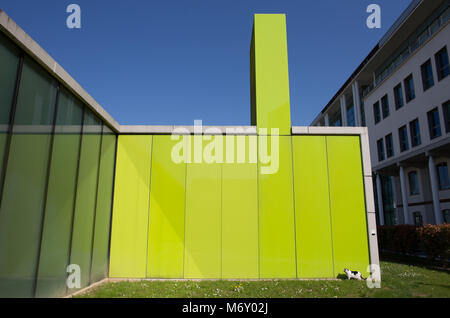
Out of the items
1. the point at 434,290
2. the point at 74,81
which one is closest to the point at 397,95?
the point at 434,290

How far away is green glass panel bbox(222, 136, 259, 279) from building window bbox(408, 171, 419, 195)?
22093 millimetres

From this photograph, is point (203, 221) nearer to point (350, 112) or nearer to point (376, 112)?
point (376, 112)

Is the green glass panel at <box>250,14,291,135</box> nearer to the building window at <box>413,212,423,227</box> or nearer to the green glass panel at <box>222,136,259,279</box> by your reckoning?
the green glass panel at <box>222,136,259,279</box>

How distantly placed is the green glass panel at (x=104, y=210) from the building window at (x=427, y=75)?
23294 millimetres

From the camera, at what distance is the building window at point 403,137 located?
24859mm

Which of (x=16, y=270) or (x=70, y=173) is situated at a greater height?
(x=70, y=173)

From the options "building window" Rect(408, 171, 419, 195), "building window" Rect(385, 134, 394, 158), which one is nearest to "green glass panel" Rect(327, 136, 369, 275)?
"building window" Rect(408, 171, 419, 195)

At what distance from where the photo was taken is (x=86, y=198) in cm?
800

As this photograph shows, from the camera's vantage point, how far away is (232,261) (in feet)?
30.3

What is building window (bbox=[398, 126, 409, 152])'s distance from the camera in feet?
Result: 81.6

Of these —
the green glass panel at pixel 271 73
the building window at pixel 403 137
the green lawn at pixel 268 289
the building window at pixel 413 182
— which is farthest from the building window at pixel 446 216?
the green glass panel at pixel 271 73

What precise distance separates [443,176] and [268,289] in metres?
20.9

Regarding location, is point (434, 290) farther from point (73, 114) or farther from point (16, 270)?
point (73, 114)
